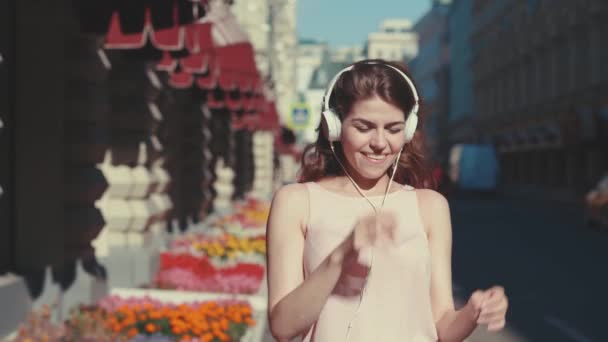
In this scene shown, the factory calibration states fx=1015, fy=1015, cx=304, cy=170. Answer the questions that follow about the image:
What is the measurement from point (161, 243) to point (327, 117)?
39.9 ft

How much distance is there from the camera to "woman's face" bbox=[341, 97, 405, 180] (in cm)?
274

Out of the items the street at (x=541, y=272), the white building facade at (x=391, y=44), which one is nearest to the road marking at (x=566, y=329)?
the street at (x=541, y=272)

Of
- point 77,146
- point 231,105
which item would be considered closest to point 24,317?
point 77,146

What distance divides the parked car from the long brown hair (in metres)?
22.7

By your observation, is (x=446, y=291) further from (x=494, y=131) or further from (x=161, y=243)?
(x=494, y=131)

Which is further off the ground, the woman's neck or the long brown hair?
the long brown hair

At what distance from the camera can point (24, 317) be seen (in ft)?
27.2

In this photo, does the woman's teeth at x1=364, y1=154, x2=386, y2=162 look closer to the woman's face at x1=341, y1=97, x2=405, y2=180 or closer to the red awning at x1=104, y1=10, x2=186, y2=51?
the woman's face at x1=341, y1=97, x2=405, y2=180

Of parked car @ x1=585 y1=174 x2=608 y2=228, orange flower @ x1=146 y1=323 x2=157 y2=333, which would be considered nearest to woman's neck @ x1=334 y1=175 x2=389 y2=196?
orange flower @ x1=146 y1=323 x2=157 y2=333

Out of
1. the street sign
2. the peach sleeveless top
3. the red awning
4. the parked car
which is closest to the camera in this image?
the peach sleeveless top

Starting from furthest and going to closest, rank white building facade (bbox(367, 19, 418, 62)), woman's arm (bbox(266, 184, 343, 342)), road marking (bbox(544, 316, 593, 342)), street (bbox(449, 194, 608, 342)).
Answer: white building facade (bbox(367, 19, 418, 62)) < street (bbox(449, 194, 608, 342)) < road marking (bbox(544, 316, 593, 342)) < woman's arm (bbox(266, 184, 343, 342))

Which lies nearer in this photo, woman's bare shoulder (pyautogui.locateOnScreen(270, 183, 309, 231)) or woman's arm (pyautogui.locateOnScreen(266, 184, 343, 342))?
woman's arm (pyautogui.locateOnScreen(266, 184, 343, 342))

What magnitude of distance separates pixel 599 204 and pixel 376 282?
2408 cm

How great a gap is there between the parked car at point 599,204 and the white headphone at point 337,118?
23.0 m
